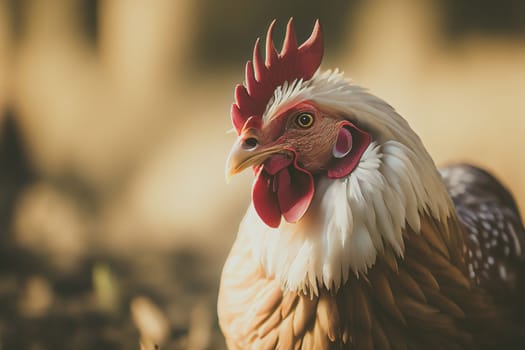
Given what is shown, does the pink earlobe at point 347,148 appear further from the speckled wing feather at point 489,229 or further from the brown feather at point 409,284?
the speckled wing feather at point 489,229

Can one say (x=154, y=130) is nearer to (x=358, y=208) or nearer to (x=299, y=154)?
A: (x=299, y=154)

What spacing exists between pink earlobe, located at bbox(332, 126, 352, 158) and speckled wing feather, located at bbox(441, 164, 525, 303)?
1.31ft

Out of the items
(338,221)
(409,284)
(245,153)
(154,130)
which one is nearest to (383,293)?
(409,284)

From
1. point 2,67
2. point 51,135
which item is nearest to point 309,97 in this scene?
point 51,135

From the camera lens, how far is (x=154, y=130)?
6.73 feet

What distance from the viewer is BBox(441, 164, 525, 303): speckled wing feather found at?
1.30m

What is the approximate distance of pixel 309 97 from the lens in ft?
3.62

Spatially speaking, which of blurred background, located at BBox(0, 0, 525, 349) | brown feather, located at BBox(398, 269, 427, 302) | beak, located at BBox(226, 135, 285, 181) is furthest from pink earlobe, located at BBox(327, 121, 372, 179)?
blurred background, located at BBox(0, 0, 525, 349)

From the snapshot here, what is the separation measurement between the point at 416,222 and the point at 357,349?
28 cm

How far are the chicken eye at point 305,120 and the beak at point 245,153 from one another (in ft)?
0.20

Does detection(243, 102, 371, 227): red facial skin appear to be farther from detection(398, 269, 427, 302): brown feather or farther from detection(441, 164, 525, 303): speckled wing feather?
detection(441, 164, 525, 303): speckled wing feather

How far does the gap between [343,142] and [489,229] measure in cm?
55

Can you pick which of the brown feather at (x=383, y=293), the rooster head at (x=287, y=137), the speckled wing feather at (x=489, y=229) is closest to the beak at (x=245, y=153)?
the rooster head at (x=287, y=137)

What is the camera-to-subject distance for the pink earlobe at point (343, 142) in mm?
1112
